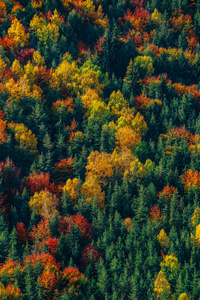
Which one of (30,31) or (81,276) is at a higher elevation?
(30,31)

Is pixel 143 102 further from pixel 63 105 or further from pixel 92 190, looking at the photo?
pixel 92 190

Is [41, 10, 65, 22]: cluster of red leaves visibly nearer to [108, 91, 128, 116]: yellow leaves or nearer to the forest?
the forest

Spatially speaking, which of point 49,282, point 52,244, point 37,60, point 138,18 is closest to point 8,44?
point 37,60

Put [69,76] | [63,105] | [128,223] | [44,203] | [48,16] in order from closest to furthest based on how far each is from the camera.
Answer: [128,223] < [44,203] < [63,105] < [69,76] < [48,16]

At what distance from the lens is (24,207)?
11406 cm

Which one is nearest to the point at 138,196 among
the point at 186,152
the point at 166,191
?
the point at 166,191

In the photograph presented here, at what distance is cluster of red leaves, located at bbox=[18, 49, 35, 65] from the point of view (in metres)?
152

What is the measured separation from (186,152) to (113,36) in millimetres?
49477

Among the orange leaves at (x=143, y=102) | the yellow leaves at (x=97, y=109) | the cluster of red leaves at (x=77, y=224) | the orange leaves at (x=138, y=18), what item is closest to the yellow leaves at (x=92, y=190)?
the cluster of red leaves at (x=77, y=224)

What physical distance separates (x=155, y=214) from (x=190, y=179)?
13621 mm

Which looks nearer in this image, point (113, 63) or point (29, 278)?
point (29, 278)

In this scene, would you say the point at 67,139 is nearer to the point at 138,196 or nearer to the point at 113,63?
the point at 138,196

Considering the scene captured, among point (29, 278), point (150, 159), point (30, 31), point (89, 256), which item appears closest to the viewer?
point (29, 278)

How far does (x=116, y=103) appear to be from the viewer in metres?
143
